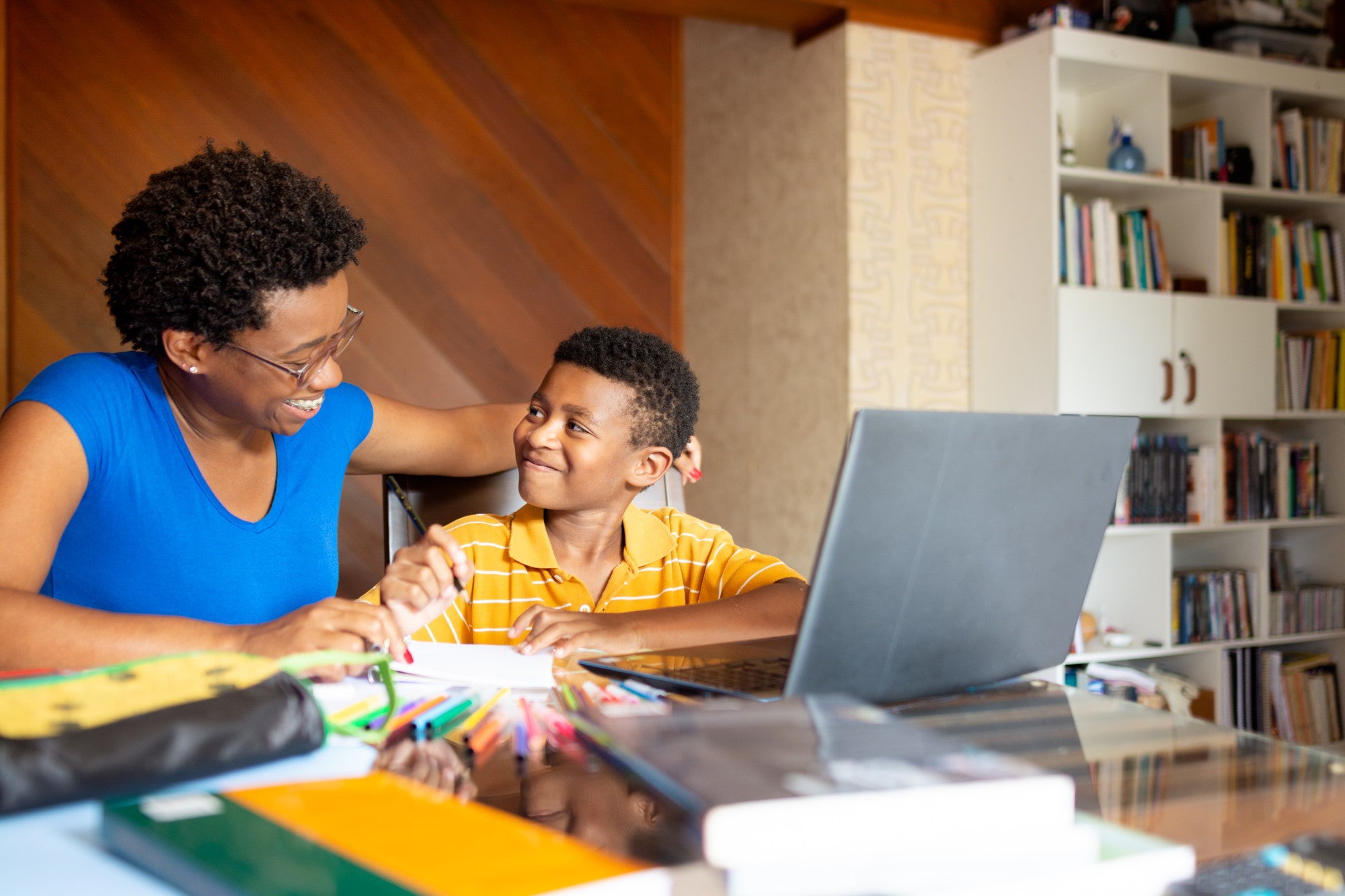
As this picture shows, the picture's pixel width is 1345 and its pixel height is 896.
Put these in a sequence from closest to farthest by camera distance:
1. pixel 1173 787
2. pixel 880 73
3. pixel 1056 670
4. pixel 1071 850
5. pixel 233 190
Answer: pixel 1071 850 < pixel 1173 787 < pixel 233 190 < pixel 1056 670 < pixel 880 73

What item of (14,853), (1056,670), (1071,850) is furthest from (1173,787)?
(1056,670)

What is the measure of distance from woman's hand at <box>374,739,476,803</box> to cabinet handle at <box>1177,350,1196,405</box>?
10.4ft

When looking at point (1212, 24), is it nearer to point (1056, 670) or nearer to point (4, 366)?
point (1056, 670)

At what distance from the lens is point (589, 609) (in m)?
1.63

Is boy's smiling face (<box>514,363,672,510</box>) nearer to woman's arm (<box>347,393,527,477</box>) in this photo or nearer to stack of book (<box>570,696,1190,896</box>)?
woman's arm (<box>347,393,527,477</box>)

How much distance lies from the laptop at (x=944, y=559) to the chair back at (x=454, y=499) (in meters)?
0.81

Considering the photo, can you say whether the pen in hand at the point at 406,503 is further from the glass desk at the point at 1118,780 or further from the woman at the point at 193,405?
the glass desk at the point at 1118,780

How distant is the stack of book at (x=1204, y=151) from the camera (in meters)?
3.54

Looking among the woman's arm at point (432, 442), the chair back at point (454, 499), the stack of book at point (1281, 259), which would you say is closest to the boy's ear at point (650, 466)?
the chair back at point (454, 499)

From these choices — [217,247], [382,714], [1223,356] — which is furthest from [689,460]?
[1223,356]

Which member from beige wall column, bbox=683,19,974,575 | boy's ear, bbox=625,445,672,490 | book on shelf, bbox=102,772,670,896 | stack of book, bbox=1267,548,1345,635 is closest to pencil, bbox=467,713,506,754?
book on shelf, bbox=102,772,670,896

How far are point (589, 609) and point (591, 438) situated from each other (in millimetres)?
241

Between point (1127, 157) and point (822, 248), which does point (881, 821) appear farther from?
point (1127, 157)

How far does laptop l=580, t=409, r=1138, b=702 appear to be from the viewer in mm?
823
